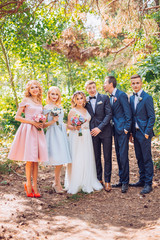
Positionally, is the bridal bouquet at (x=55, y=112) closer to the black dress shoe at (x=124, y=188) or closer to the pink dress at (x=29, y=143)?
the pink dress at (x=29, y=143)

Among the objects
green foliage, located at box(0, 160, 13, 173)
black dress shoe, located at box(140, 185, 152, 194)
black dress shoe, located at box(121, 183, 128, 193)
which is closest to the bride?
black dress shoe, located at box(121, 183, 128, 193)

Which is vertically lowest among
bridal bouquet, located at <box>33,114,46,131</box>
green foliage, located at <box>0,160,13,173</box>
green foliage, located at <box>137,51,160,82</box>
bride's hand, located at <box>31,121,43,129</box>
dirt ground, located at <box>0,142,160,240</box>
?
dirt ground, located at <box>0,142,160,240</box>

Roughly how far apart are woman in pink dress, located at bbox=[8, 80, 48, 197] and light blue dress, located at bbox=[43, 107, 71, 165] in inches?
10.7

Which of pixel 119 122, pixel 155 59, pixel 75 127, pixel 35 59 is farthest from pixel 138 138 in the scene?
pixel 35 59

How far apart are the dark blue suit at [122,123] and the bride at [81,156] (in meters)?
0.58

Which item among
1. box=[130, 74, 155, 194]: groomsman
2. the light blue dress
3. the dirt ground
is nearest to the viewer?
the dirt ground

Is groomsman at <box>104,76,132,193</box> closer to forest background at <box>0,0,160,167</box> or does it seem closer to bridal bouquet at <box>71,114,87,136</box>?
bridal bouquet at <box>71,114,87,136</box>

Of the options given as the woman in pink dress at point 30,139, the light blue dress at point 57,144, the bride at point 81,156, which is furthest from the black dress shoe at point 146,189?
the woman in pink dress at point 30,139

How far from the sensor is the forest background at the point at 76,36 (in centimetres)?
585

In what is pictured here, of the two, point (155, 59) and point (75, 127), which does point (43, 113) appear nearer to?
point (75, 127)

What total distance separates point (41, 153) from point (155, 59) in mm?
3300

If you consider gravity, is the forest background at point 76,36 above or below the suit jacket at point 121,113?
above

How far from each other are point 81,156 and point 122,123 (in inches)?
43.6

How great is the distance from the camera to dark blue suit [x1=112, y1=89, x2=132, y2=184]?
5008 mm
